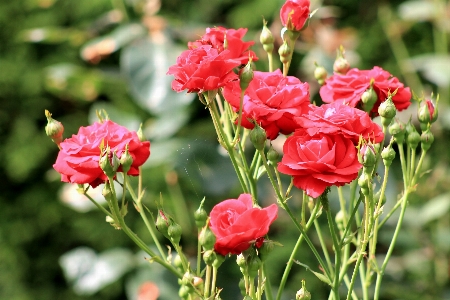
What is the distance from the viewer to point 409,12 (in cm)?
167

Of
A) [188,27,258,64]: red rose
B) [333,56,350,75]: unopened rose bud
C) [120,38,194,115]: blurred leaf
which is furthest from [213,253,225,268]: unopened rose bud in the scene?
[120,38,194,115]: blurred leaf

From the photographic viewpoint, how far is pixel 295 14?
2.36ft

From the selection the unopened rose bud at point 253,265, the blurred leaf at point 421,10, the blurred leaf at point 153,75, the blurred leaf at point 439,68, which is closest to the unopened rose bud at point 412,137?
the unopened rose bud at point 253,265

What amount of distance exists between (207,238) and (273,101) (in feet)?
0.48

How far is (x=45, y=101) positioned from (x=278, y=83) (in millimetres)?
1568

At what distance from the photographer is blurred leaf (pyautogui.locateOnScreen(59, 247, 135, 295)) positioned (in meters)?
1.48

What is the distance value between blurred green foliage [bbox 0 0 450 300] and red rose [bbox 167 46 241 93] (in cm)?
73

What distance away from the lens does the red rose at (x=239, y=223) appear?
1.79 ft

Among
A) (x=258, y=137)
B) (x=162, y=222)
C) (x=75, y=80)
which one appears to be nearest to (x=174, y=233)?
(x=162, y=222)

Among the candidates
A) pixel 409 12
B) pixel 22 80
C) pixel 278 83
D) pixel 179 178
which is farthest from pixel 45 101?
pixel 278 83

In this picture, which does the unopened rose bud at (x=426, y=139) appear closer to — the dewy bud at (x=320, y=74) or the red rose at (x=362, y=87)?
the red rose at (x=362, y=87)

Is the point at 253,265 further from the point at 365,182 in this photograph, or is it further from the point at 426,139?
the point at 426,139

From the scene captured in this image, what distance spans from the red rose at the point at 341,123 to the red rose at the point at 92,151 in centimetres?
17

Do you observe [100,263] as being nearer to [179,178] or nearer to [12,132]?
[179,178]
